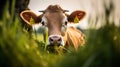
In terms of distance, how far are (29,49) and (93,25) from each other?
0.37 m

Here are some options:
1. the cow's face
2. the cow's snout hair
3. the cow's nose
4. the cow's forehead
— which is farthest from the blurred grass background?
the cow's forehead

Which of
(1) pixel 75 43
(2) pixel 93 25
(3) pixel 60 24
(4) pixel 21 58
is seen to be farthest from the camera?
(3) pixel 60 24

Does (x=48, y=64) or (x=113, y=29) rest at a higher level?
(x=113, y=29)

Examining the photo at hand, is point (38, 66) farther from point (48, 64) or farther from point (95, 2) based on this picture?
point (95, 2)

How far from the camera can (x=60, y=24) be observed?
9.29 m

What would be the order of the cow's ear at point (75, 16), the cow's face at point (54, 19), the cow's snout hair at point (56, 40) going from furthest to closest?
the cow's ear at point (75, 16)
the cow's face at point (54, 19)
the cow's snout hair at point (56, 40)

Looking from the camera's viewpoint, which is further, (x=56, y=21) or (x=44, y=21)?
(x=56, y=21)

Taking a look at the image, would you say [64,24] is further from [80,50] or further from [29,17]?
[80,50]

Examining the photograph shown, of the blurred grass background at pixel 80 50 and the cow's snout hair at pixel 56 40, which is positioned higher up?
the blurred grass background at pixel 80 50

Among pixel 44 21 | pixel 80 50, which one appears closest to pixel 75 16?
pixel 44 21

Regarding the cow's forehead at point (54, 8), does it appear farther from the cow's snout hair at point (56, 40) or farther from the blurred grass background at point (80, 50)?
the blurred grass background at point (80, 50)

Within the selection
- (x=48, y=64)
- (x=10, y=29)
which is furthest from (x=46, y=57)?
(x=10, y=29)

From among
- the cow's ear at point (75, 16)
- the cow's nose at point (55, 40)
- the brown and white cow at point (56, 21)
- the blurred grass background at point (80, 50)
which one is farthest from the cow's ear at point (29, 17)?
the blurred grass background at point (80, 50)

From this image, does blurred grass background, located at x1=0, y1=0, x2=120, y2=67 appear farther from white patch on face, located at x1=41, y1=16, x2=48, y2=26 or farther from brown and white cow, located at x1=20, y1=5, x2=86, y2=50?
white patch on face, located at x1=41, y1=16, x2=48, y2=26
